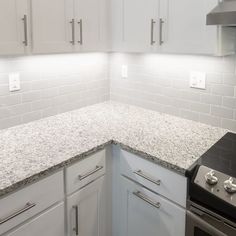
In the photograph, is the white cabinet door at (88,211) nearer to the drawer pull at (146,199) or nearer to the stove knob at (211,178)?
the drawer pull at (146,199)

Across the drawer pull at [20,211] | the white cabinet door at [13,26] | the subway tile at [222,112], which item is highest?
the white cabinet door at [13,26]

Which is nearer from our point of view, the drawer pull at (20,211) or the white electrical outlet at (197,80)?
the drawer pull at (20,211)

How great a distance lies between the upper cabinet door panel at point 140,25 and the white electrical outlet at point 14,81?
70cm

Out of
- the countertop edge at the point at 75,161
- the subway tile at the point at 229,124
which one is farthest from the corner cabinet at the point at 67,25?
the subway tile at the point at 229,124

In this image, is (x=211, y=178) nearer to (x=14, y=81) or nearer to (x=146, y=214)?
(x=146, y=214)

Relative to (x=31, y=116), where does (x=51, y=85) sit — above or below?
above

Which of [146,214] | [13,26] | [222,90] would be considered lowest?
[146,214]

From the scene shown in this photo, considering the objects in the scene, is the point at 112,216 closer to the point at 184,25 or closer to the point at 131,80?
the point at 131,80

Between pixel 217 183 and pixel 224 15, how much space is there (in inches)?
28.4

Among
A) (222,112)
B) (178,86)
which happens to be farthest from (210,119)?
(178,86)

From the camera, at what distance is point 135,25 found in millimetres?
1801

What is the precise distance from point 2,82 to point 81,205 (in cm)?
84

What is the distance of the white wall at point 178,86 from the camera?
5.79ft

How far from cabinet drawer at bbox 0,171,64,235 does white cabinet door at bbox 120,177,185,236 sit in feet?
1.34
